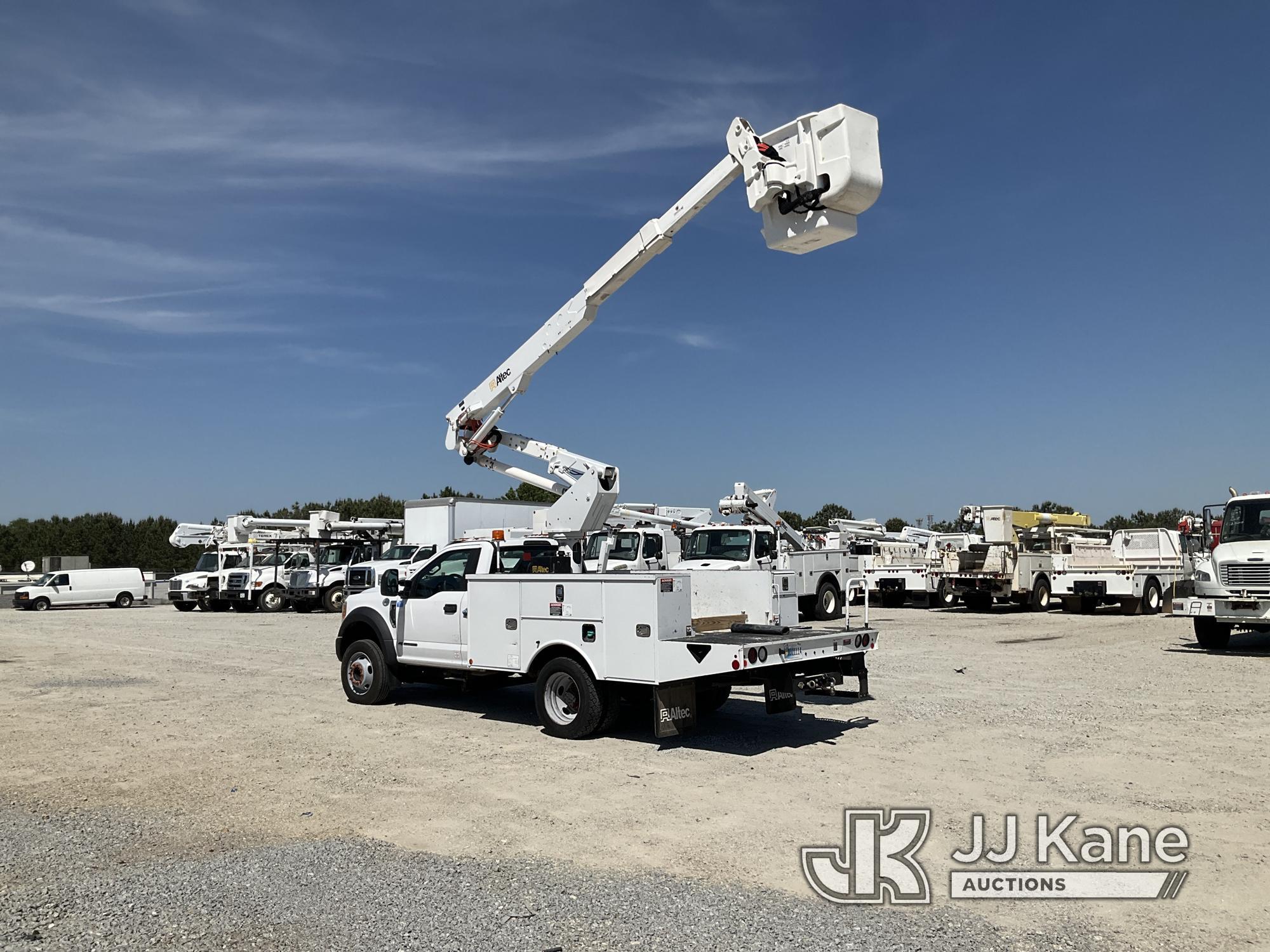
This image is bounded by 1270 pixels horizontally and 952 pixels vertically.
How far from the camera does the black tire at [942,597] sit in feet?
89.2

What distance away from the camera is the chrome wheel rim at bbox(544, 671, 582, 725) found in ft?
31.4

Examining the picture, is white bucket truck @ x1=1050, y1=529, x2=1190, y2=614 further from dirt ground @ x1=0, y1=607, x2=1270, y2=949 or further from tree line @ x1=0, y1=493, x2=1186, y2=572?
tree line @ x1=0, y1=493, x2=1186, y2=572

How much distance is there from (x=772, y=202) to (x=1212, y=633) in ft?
38.1

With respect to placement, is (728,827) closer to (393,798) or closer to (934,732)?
(393,798)

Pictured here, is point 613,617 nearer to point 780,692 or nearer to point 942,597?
point 780,692

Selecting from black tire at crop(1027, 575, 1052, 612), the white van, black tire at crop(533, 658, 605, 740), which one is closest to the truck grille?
black tire at crop(1027, 575, 1052, 612)

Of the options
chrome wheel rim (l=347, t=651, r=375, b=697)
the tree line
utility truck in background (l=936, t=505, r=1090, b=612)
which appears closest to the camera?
chrome wheel rim (l=347, t=651, r=375, b=697)

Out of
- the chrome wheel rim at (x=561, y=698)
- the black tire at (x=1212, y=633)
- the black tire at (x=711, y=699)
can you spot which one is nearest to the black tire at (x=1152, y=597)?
the black tire at (x=1212, y=633)

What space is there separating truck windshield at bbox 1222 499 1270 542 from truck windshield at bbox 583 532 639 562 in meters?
10.8

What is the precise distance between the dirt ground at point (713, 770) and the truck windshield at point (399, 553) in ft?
46.3

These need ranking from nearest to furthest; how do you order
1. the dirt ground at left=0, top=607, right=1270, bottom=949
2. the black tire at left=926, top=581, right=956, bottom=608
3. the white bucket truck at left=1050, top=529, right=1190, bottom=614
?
1. the dirt ground at left=0, top=607, right=1270, bottom=949
2. the white bucket truck at left=1050, top=529, right=1190, bottom=614
3. the black tire at left=926, top=581, right=956, bottom=608

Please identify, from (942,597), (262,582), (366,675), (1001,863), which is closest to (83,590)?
(262,582)

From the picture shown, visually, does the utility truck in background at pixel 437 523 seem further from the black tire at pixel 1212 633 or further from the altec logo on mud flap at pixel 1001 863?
the altec logo on mud flap at pixel 1001 863

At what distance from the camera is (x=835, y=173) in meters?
10.7
